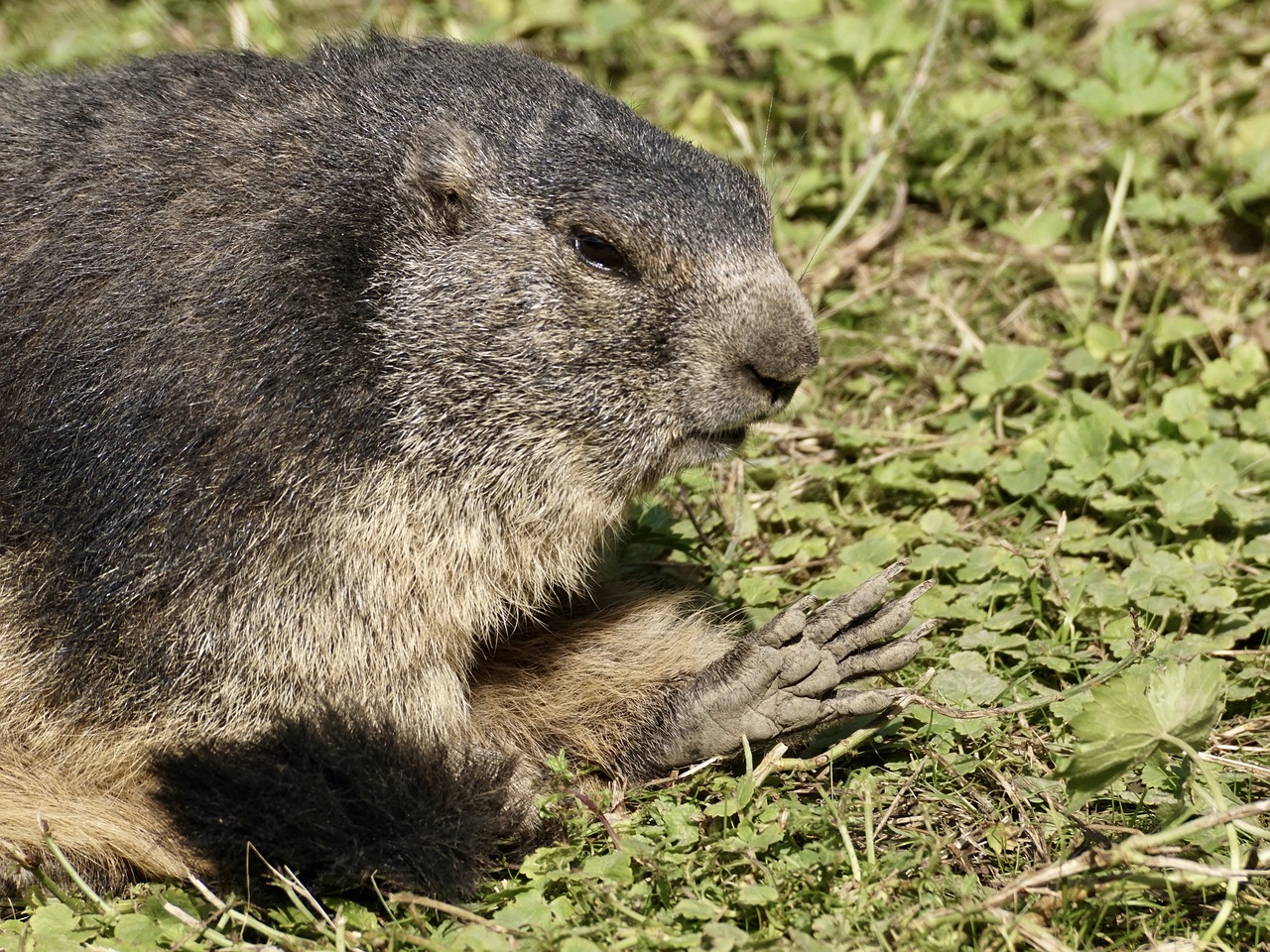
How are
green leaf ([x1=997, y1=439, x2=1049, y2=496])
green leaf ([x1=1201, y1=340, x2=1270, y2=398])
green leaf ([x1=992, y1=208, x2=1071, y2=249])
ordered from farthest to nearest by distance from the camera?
green leaf ([x1=992, y1=208, x2=1071, y2=249])
green leaf ([x1=1201, y1=340, x2=1270, y2=398])
green leaf ([x1=997, y1=439, x2=1049, y2=496])

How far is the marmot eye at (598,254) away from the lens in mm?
3822

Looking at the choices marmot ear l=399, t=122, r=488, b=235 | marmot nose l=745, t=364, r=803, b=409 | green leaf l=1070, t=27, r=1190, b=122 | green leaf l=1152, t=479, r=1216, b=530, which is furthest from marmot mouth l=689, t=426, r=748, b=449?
green leaf l=1070, t=27, r=1190, b=122

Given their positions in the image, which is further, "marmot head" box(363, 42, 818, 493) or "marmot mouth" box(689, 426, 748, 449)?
"marmot mouth" box(689, 426, 748, 449)

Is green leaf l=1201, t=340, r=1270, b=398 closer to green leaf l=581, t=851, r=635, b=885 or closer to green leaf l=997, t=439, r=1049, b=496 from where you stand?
green leaf l=997, t=439, r=1049, b=496

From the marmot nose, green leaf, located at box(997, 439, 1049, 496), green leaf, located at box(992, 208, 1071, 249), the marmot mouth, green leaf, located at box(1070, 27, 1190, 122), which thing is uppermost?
green leaf, located at box(1070, 27, 1190, 122)

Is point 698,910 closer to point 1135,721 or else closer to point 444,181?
point 1135,721

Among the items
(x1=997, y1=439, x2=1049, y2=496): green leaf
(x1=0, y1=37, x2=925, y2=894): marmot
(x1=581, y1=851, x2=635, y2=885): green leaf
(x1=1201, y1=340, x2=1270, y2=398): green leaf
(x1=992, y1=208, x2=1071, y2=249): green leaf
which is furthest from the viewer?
(x1=992, y1=208, x2=1071, y2=249): green leaf

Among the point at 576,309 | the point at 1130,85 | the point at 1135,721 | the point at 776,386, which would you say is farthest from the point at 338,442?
the point at 1130,85

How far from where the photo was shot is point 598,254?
383 centimetres

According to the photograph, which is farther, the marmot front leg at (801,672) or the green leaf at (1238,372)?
the green leaf at (1238,372)

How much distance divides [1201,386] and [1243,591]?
1.23 meters

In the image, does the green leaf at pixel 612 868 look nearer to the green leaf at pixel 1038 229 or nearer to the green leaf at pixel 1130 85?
the green leaf at pixel 1038 229

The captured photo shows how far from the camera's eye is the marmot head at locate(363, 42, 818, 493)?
377 cm

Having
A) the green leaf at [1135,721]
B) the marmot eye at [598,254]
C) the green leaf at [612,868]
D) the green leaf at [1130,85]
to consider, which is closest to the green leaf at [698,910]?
the green leaf at [612,868]
